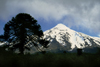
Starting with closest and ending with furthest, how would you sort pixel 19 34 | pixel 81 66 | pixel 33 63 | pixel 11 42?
pixel 81 66
pixel 33 63
pixel 19 34
pixel 11 42


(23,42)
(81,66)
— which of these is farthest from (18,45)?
(81,66)

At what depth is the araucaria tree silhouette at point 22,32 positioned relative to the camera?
25719 millimetres

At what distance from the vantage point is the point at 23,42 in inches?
1043

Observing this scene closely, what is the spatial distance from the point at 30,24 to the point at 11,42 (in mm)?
6921

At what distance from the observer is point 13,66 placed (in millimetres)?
5867

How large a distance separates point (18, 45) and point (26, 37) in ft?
9.21

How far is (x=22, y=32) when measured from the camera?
25766 millimetres

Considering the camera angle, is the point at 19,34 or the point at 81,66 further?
the point at 19,34

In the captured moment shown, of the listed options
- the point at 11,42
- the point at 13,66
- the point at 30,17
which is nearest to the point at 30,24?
the point at 30,17

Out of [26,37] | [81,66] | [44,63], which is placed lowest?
[81,66]

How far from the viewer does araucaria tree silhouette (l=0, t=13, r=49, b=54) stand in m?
25.7

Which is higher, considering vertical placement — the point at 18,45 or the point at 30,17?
the point at 30,17

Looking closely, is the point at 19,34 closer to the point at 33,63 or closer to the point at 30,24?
the point at 30,24

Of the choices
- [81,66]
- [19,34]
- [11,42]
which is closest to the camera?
[81,66]
